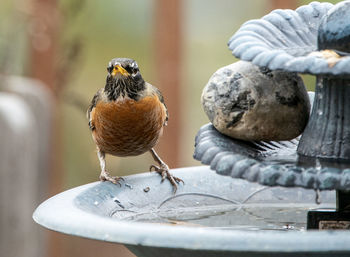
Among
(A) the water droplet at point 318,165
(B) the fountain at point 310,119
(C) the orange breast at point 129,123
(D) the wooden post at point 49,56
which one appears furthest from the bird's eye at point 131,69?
(D) the wooden post at point 49,56

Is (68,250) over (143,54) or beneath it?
beneath

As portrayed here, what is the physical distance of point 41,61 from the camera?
5.94 meters

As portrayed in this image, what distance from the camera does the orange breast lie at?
3.40m

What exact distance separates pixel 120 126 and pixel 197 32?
9.13 ft

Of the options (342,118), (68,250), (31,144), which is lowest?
(68,250)

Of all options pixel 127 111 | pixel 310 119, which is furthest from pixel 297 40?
pixel 127 111

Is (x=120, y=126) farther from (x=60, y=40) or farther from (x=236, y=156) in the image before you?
(x=60, y=40)

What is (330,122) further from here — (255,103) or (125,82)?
(125,82)

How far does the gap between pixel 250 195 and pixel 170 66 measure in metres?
3.01

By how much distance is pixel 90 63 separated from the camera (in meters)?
6.19

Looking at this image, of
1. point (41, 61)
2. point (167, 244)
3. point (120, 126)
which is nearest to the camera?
point (167, 244)

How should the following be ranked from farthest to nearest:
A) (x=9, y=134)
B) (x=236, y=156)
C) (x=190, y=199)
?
(x=9, y=134)
(x=190, y=199)
(x=236, y=156)

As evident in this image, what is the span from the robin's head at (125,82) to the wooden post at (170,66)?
226cm

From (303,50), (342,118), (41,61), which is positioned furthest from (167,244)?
(41,61)
